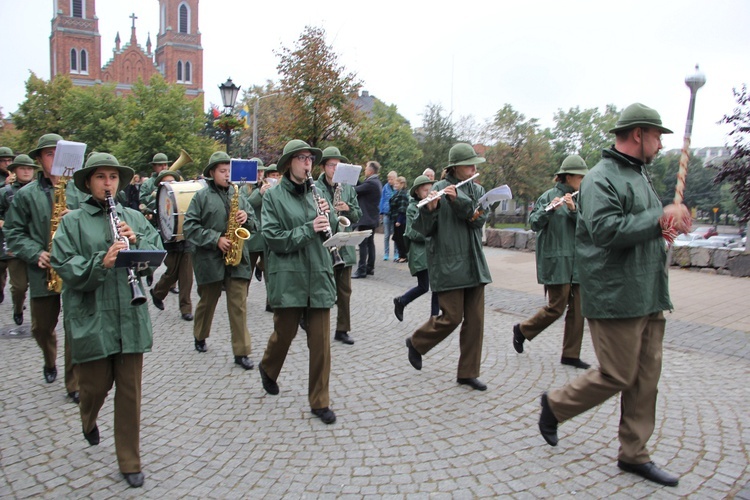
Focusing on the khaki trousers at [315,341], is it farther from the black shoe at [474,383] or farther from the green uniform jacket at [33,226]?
the green uniform jacket at [33,226]

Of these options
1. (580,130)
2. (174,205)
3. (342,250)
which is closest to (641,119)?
(342,250)

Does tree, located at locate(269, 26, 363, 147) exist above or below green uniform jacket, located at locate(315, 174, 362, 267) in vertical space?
above

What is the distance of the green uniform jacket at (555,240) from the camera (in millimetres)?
5988

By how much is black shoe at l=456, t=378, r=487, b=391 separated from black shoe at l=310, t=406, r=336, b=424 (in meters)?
1.37

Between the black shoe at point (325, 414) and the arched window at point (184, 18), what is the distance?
88.7 meters

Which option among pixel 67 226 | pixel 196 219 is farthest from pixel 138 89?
pixel 67 226

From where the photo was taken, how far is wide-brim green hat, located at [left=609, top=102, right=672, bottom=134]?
363 cm

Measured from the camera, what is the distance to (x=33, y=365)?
6109 millimetres

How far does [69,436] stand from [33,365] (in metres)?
2.21

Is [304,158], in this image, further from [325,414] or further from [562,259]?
[562,259]

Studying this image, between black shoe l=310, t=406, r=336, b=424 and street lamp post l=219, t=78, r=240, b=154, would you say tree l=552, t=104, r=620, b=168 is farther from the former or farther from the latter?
black shoe l=310, t=406, r=336, b=424

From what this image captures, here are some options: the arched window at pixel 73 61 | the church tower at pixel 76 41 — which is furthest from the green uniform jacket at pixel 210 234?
the arched window at pixel 73 61

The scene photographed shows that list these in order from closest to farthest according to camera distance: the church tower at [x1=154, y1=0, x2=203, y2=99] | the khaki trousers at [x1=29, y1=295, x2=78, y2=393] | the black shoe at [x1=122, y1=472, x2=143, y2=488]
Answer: the black shoe at [x1=122, y1=472, x2=143, y2=488] → the khaki trousers at [x1=29, y1=295, x2=78, y2=393] → the church tower at [x1=154, y1=0, x2=203, y2=99]

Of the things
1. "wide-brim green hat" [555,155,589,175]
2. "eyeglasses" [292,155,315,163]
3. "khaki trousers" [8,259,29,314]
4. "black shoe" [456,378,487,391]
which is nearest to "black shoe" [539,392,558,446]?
"black shoe" [456,378,487,391]
